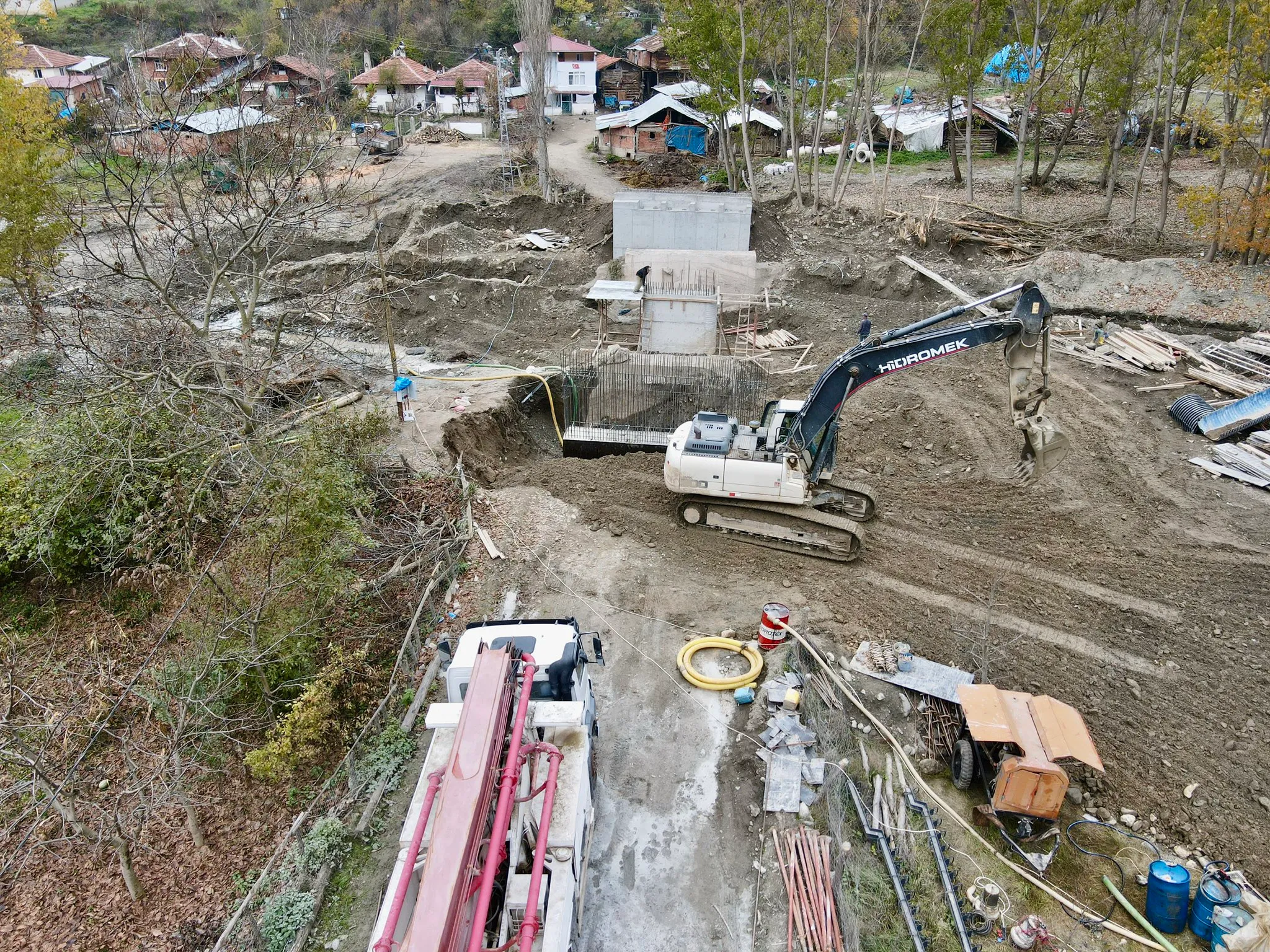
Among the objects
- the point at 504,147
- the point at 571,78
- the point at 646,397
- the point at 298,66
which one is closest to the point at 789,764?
the point at 646,397

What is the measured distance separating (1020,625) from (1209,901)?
4424 mm

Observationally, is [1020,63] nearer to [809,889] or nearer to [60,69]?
[809,889]

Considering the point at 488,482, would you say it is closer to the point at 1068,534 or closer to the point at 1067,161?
the point at 1068,534

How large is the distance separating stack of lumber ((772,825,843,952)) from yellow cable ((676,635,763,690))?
2155 mm

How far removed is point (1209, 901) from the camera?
23.9 ft

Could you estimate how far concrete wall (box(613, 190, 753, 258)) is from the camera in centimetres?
2583

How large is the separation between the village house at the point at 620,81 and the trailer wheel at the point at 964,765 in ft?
189

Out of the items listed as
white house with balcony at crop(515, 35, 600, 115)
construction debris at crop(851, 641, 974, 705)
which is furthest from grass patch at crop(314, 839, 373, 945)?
white house with balcony at crop(515, 35, 600, 115)

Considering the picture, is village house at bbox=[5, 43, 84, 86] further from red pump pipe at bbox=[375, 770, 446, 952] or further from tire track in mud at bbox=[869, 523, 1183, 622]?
red pump pipe at bbox=[375, 770, 446, 952]

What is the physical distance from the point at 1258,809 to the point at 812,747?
4741 millimetres

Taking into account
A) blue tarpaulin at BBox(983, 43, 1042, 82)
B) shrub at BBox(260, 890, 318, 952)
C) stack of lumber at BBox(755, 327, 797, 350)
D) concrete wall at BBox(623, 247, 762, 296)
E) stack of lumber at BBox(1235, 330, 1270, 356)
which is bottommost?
shrub at BBox(260, 890, 318, 952)

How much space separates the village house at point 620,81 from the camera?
58.2 metres

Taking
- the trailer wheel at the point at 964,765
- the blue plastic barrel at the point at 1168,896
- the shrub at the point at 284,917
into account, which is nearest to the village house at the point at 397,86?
the shrub at the point at 284,917

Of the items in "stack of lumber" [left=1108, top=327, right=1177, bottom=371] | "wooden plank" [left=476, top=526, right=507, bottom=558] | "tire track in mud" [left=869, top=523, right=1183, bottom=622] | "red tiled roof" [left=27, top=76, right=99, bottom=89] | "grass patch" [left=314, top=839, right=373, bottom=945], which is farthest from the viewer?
"red tiled roof" [left=27, top=76, right=99, bottom=89]
